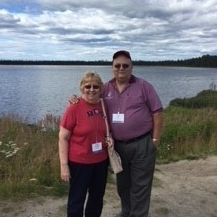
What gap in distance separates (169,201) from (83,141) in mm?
2630

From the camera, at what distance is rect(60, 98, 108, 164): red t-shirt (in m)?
4.18

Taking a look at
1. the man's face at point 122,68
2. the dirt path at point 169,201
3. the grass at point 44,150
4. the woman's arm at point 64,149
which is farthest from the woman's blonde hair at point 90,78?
the grass at point 44,150

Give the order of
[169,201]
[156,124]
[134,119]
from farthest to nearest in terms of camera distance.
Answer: [169,201] → [156,124] → [134,119]

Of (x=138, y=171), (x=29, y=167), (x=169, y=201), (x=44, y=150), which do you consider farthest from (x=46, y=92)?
(x=138, y=171)

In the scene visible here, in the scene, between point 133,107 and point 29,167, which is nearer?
point 133,107

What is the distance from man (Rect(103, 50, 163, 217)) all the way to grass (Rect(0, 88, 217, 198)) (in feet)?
6.35

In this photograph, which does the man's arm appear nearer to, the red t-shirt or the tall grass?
the red t-shirt

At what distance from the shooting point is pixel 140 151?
4.63 meters

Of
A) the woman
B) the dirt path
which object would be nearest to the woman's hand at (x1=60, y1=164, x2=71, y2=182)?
the woman

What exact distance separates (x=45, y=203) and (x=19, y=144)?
248 centimetres

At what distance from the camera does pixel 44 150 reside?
7434 millimetres

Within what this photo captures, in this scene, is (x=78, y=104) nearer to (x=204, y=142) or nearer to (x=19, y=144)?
(x=19, y=144)

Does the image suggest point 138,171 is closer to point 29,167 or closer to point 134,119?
point 134,119

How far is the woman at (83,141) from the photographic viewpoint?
4191 mm
